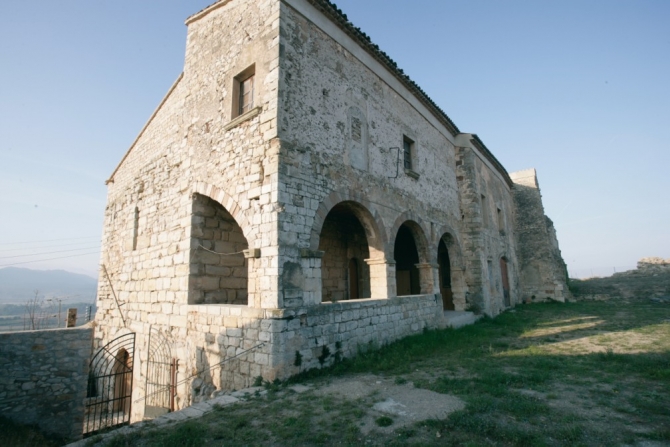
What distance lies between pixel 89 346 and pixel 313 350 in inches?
314

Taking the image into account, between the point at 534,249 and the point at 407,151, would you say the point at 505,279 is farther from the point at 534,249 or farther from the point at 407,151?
the point at 407,151

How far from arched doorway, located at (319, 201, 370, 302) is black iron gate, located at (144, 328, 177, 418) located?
4646mm

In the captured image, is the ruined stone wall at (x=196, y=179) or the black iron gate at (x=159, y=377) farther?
the black iron gate at (x=159, y=377)

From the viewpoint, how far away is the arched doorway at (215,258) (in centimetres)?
748

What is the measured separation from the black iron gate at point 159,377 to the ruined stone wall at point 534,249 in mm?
19748

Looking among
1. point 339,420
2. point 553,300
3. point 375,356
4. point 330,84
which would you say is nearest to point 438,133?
point 330,84

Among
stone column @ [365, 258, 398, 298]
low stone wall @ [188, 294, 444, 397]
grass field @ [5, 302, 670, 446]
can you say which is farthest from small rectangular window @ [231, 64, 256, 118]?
grass field @ [5, 302, 670, 446]

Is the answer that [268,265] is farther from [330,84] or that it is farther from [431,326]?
[431,326]

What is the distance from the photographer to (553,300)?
19125mm

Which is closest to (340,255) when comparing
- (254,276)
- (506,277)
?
(254,276)

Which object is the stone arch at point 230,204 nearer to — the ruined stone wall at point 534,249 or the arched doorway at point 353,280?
the arched doorway at point 353,280

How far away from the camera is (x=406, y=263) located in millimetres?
14195

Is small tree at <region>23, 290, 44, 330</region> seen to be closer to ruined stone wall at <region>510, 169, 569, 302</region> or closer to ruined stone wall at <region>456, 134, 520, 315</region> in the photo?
ruined stone wall at <region>456, 134, 520, 315</region>

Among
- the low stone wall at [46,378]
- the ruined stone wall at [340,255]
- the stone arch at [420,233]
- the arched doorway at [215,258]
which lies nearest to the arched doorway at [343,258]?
the ruined stone wall at [340,255]
